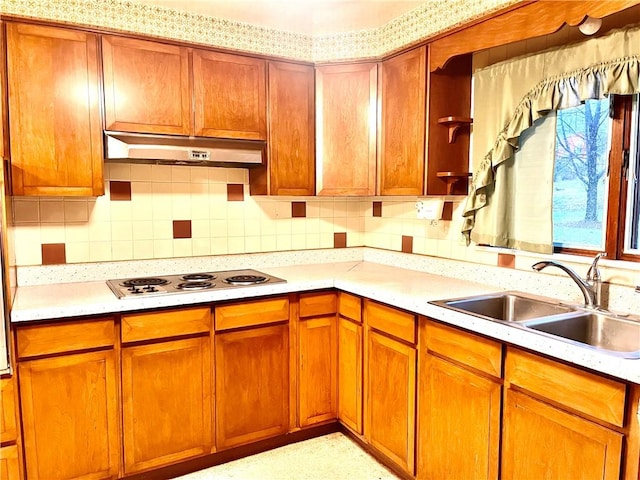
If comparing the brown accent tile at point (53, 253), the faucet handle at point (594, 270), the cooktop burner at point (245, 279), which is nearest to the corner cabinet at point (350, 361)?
the cooktop burner at point (245, 279)

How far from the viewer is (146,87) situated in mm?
2449

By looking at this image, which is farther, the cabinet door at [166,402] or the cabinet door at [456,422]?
the cabinet door at [166,402]

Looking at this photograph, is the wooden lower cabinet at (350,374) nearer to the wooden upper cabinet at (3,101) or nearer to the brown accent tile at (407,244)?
the brown accent tile at (407,244)

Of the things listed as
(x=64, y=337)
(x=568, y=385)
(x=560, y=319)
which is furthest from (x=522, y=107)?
(x=64, y=337)

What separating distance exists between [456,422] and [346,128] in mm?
1765

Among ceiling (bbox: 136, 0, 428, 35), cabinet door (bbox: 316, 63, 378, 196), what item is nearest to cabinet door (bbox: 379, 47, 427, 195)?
cabinet door (bbox: 316, 63, 378, 196)

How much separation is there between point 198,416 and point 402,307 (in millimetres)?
1170

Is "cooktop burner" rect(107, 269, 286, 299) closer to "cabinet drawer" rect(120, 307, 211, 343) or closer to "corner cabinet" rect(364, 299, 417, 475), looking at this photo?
"cabinet drawer" rect(120, 307, 211, 343)

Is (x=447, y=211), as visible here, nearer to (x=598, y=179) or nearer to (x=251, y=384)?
(x=598, y=179)

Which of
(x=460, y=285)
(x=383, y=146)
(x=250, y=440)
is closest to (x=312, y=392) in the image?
(x=250, y=440)

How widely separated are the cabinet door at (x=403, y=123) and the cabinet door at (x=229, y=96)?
2.37ft

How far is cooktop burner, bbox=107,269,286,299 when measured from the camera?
7.61ft

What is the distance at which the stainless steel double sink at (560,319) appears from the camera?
179 cm

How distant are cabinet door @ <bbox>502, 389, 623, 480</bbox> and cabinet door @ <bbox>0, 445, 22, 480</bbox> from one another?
195 centimetres
